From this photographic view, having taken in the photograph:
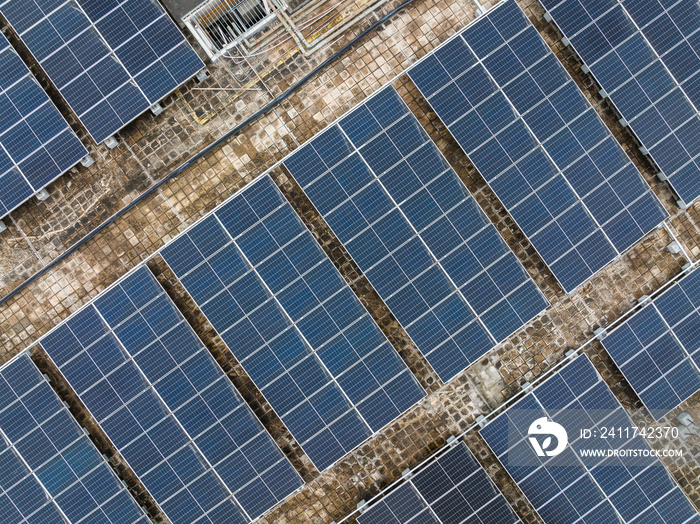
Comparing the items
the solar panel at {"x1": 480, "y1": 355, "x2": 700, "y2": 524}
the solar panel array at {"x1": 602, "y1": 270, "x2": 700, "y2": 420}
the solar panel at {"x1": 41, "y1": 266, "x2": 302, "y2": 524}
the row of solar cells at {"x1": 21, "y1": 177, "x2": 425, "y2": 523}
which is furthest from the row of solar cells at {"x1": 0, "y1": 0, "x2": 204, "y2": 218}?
the solar panel array at {"x1": 602, "y1": 270, "x2": 700, "y2": 420}

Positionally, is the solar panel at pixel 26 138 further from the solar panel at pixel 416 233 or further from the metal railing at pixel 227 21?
the solar panel at pixel 416 233

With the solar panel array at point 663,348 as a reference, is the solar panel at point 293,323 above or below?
above

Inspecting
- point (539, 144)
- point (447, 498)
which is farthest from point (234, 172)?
point (447, 498)

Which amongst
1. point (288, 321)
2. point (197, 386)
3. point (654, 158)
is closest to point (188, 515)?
point (197, 386)

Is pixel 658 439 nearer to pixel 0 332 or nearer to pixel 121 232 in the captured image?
pixel 121 232

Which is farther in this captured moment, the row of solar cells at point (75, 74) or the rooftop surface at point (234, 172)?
the rooftop surface at point (234, 172)

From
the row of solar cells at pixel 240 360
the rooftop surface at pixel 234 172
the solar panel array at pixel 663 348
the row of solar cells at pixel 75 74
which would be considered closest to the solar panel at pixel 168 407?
the row of solar cells at pixel 240 360
